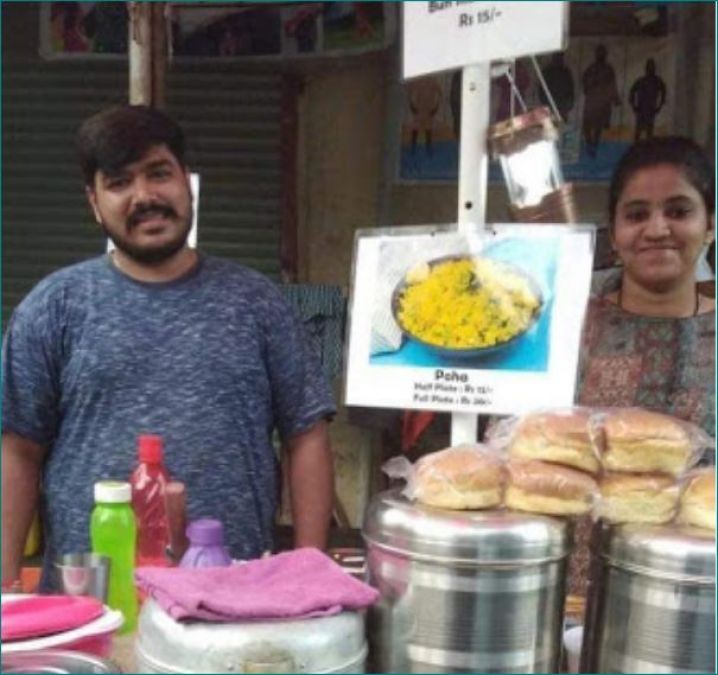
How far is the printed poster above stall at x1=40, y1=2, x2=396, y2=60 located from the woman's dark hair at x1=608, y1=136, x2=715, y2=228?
180 centimetres

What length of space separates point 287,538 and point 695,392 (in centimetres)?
175

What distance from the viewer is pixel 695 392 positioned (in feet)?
6.07

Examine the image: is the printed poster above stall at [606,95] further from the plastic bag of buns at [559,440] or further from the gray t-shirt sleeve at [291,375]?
the plastic bag of buns at [559,440]

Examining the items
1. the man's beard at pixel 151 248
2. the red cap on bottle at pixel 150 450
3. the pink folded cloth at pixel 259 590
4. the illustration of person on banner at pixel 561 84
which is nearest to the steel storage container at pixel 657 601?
the pink folded cloth at pixel 259 590

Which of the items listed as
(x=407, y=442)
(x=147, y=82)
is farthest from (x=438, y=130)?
(x=407, y=442)

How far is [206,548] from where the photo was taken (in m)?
1.35

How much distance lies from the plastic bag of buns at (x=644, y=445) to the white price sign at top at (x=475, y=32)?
0.46m

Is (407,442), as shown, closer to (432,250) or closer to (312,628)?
(432,250)

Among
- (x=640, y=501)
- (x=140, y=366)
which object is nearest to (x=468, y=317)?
(x=640, y=501)

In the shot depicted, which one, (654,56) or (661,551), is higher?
(654,56)

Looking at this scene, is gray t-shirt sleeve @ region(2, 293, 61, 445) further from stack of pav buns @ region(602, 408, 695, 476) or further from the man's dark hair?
stack of pav buns @ region(602, 408, 695, 476)

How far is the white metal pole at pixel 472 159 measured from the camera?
1369 millimetres

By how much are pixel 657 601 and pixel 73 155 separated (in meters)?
3.47

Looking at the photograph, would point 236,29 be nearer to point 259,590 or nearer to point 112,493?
point 112,493
